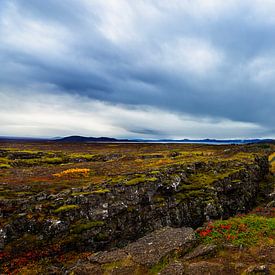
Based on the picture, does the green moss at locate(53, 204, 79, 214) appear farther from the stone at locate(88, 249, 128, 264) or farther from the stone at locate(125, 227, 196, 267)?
the stone at locate(125, 227, 196, 267)

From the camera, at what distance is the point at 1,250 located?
2302 cm

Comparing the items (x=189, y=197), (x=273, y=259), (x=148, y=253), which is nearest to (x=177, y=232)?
(x=148, y=253)

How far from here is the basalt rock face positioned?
25984mm

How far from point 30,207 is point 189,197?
2282 cm

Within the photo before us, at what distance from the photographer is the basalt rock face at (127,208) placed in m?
26.0

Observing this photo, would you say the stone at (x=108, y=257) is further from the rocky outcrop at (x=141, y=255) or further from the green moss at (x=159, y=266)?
the green moss at (x=159, y=266)

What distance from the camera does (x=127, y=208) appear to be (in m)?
32.2

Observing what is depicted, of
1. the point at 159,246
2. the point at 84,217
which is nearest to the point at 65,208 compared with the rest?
the point at 84,217

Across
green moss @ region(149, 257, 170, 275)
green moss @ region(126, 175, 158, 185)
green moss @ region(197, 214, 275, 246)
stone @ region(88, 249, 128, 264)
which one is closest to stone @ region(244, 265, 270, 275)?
green moss @ region(197, 214, 275, 246)

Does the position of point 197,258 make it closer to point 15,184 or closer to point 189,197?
point 189,197

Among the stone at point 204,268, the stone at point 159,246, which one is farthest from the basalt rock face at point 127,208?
the stone at point 204,268

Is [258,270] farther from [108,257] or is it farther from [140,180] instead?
[140,180]

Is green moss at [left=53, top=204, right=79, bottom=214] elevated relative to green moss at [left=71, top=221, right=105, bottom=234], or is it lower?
elevated

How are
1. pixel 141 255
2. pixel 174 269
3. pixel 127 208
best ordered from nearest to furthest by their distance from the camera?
pixel 174 269
pixel 141 255
pixel 127 208
